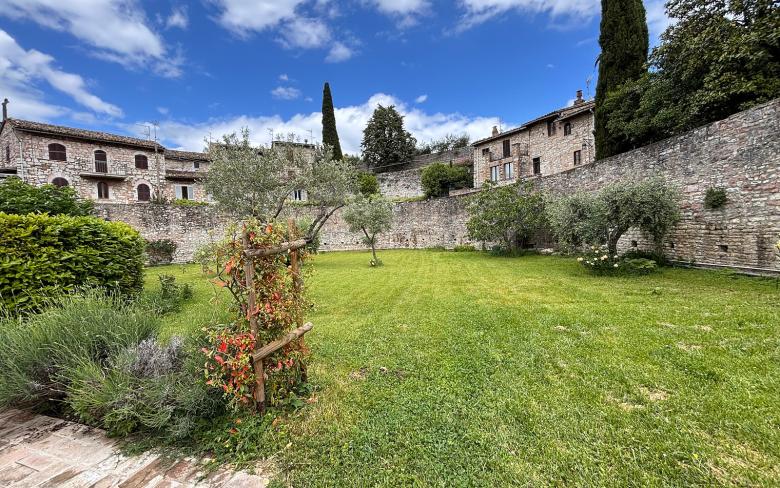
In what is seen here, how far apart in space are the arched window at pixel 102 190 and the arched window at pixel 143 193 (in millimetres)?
2028

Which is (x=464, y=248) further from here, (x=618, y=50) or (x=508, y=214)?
(x=618, y=50)

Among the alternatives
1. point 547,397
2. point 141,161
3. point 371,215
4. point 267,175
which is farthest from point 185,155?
point 547,397

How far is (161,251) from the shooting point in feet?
59.6

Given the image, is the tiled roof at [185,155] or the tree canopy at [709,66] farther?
the tiled roof at [185,155]

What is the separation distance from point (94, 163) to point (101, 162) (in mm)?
414

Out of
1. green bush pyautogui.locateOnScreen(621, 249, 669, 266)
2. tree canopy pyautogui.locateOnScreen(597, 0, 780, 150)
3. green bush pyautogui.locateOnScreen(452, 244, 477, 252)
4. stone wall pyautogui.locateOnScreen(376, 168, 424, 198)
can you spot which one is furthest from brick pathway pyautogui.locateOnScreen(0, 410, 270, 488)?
stone wall pyautogui.locateOnScreen(376, 168, 424, 198)

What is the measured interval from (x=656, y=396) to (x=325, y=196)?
12.5 meters

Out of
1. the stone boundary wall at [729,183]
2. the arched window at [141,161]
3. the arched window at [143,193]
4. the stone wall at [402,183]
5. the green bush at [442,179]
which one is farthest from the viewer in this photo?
the stone wall at [402,183]

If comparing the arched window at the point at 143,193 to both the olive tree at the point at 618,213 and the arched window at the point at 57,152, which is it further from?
the olive tree at the point at 618,213

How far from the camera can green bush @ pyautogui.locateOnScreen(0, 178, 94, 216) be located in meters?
6.63

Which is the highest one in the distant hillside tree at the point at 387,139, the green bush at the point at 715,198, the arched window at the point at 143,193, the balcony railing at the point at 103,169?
the distant hillside tree at the point at 387,139

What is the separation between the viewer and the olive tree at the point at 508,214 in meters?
14.7

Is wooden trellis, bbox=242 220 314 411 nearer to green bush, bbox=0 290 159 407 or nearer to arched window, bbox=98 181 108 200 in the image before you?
green bush, bbox=0 290 159 407

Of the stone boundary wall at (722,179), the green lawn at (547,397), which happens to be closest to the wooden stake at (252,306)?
the green lawn at (547,397)
